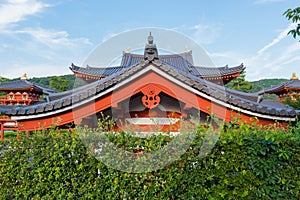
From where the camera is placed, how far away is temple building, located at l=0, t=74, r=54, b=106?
725 inches

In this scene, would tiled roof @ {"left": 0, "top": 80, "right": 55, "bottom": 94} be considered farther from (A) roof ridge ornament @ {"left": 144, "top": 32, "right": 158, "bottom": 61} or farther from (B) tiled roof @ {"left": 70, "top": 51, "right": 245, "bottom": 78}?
(A) roof ridge ornament @ {"left": 144, "top": 32, "right": 158, "bottom": 61}

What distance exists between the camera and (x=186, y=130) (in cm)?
283

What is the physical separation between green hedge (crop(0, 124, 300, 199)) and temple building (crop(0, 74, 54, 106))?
1681cm

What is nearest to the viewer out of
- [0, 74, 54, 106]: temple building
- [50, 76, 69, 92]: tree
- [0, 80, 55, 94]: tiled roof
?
[0, 80, 55, 94]: tiled roof

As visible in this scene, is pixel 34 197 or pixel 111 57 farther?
pixel 111 57

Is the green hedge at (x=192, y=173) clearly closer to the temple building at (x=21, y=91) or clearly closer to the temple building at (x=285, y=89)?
the temple building at (x=285, y=89)

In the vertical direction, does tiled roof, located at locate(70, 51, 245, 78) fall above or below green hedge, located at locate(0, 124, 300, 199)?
above

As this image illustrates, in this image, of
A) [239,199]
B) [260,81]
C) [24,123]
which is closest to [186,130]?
[239,199]

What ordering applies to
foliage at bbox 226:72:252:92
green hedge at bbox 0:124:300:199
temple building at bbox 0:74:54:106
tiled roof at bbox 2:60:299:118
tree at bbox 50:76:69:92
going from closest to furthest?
green hedge at bbox 0:124:300:199 → tiled roof at bbox 2:60:299:118 → temple building at bbox 0:74:54:106 → foliage at bbox 226:72:252:92 → tree at bbox 50:76:69:92

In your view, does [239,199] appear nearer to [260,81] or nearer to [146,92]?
[146,92]

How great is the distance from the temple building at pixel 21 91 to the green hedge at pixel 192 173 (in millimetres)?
16808

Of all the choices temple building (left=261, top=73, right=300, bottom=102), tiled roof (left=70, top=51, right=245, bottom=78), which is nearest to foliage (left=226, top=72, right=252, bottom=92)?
temple building (left=261, top=73, right=300, bottom=102)

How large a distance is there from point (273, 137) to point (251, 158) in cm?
33

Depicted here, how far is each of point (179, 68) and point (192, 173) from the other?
24.5 feet
